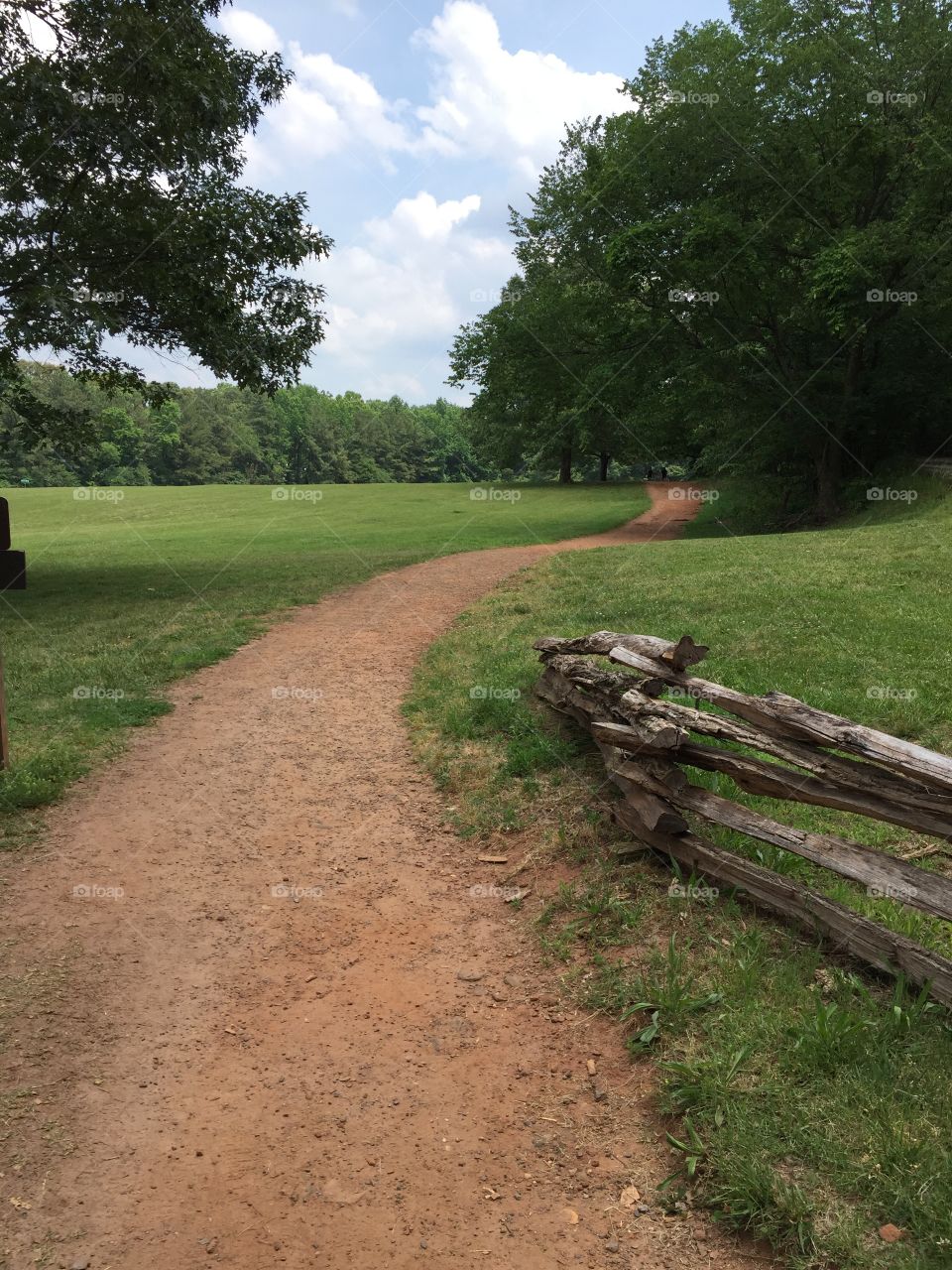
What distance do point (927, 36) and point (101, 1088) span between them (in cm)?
2811

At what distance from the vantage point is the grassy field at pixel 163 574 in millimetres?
8773

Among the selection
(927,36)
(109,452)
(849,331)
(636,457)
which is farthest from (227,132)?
(109,452)

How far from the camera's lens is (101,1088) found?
388 centimetres

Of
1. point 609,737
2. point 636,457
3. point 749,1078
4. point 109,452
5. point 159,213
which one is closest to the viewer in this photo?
point 749,1078

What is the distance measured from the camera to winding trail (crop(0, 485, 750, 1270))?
320 cm

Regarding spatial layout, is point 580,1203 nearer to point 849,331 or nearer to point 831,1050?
point 831,1050
